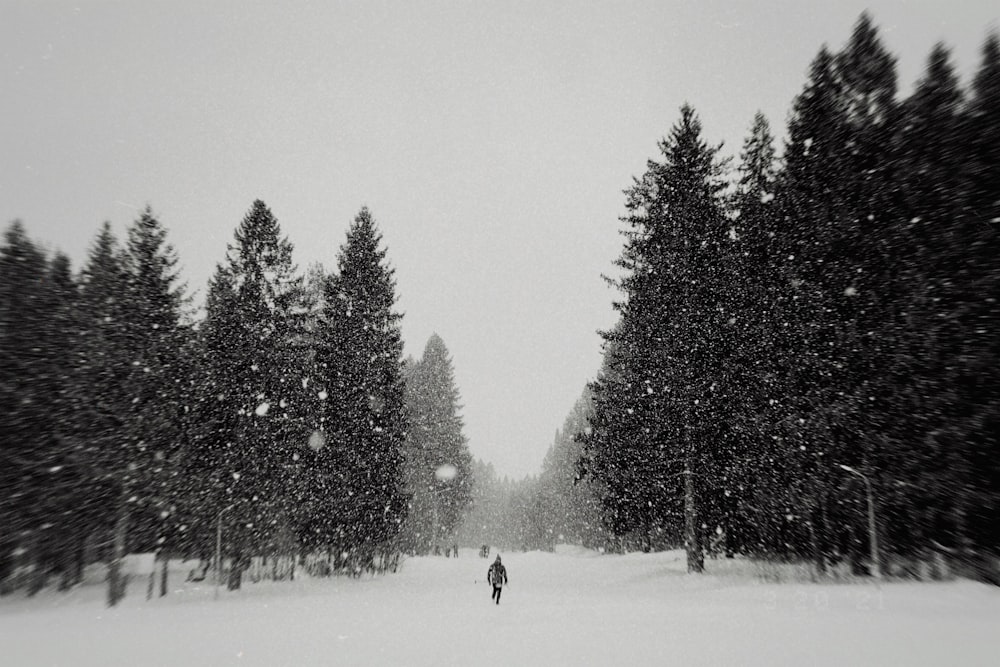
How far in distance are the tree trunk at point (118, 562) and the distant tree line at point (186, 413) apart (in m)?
0.07

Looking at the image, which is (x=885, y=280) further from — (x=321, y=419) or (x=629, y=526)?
(x=321, y=419)

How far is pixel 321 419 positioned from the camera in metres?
22.7

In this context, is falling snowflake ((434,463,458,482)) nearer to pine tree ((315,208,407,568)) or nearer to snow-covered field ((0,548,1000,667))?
pine tree ((315,208,407,568))

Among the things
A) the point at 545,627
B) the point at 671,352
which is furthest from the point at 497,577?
the point at 671,352

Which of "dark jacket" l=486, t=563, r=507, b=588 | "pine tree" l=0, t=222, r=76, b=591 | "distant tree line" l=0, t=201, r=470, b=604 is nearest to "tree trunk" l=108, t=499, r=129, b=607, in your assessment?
"distant tree line" l=0, t=201, r=470, b=604

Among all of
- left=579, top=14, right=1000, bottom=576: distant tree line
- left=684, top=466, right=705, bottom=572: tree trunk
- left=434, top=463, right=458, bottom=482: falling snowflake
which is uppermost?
left=579, top=14, right=1000, bottom=576: distant tree line

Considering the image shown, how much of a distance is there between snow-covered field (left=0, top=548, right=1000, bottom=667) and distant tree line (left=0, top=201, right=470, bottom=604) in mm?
2630

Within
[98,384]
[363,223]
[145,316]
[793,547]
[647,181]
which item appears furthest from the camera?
[363,223]

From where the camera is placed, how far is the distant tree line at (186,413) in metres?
18.5

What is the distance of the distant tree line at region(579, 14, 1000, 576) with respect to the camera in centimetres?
1391

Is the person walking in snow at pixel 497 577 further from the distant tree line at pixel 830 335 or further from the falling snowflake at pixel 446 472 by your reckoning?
the falling snowflake at pixel 446 472

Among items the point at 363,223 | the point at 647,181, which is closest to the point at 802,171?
the point at 647,181

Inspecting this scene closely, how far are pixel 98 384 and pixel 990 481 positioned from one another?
86.2 ft

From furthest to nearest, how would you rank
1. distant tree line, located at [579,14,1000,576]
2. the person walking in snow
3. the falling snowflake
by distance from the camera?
the falling snowflake, the person walking in snow, distant tree line, located at [579,14,1000,576]
